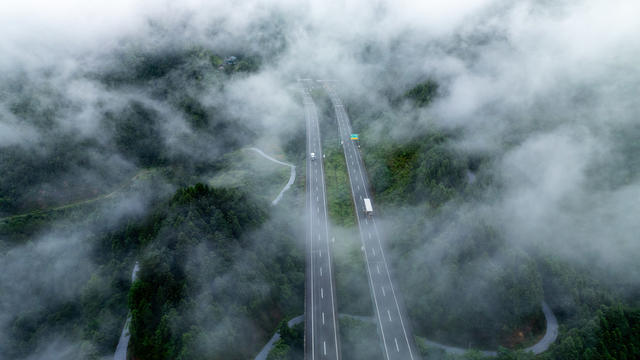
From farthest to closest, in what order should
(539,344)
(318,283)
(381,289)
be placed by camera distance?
(318,283) → (381,289) → (539,344)

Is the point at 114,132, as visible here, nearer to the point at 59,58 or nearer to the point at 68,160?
the point at 68,160

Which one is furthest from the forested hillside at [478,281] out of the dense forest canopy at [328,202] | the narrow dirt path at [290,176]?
the narrow dirt path at [290,176]

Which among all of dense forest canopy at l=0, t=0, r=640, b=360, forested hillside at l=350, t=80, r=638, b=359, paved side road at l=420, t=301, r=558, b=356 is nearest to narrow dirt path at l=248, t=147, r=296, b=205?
dense forest canopy at l=0, t=0, r=640, b=360

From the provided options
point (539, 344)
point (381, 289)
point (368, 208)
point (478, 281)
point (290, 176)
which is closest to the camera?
point (539, 344)

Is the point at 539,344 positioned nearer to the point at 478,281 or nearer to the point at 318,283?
the point at 478,281

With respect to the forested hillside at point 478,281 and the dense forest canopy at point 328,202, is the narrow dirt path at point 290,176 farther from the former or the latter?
the forested hillside at point 478,281

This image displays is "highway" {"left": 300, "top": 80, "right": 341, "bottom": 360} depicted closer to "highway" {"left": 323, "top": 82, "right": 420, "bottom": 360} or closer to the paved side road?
"highway" {"left": 323, "top": 82, "right": 420, "bottom": 360}

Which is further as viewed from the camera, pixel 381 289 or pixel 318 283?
pixel 318 283

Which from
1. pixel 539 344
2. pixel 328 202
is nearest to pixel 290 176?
pixel 328 202
